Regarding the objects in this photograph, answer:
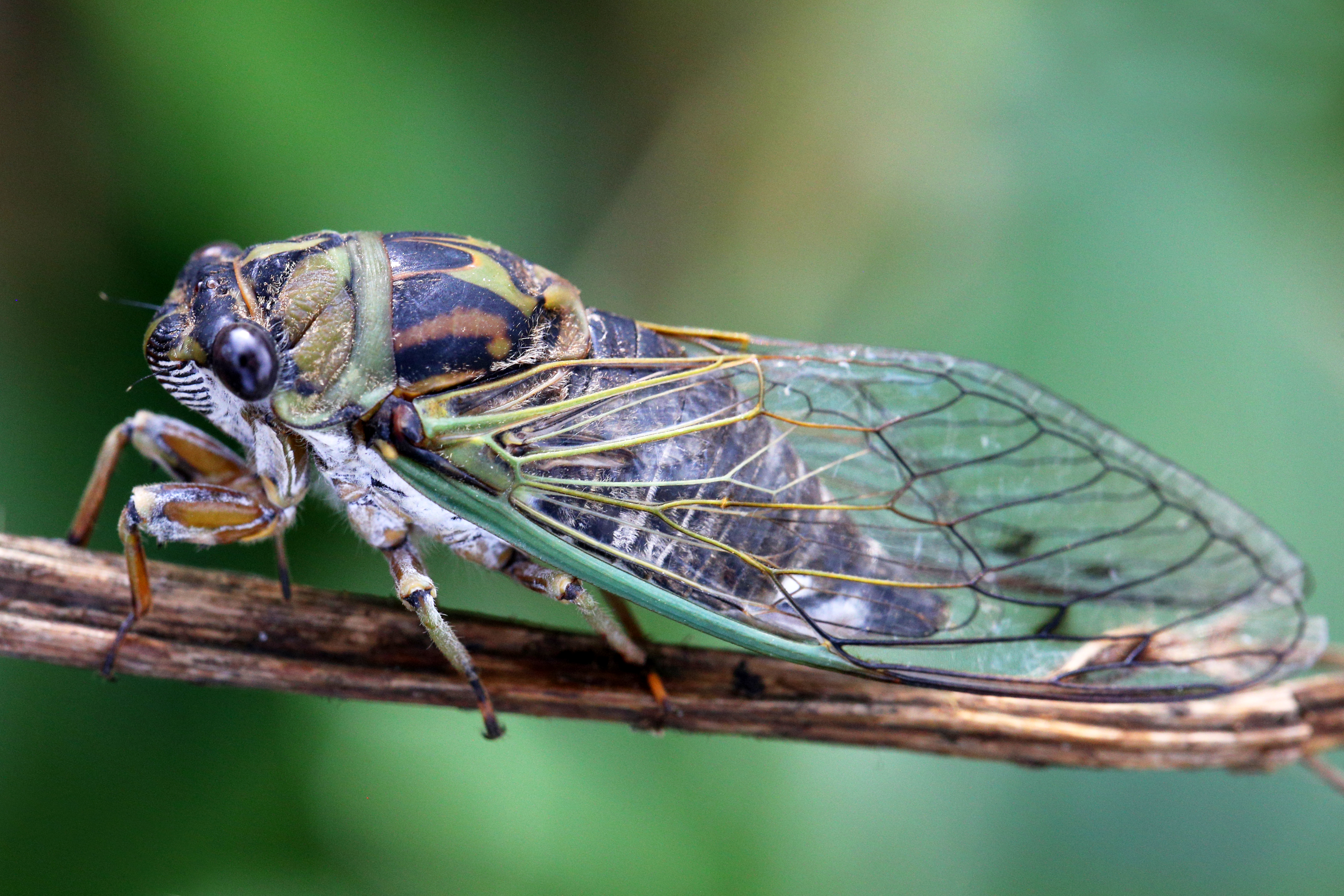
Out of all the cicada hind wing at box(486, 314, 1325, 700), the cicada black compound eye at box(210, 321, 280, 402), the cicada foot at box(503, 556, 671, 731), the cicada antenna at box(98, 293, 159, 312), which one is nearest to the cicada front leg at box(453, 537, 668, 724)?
the cicada foot at box(503, 556, 671, 731)

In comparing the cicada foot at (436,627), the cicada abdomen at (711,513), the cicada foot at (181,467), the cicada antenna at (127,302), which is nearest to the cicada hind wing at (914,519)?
the cicada abdomen at (711,513)

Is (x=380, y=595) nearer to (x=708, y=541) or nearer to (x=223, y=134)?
(x=708, y=541)

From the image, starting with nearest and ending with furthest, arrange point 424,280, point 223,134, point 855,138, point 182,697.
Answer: point 424,280 → point 182,697 → point 223,134 → point 855,138

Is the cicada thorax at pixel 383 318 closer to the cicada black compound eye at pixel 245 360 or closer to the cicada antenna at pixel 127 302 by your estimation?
the cicada black compound eye at pixel 245 360

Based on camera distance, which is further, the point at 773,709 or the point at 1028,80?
the point at 1028,80

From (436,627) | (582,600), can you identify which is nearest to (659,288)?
(582,600)

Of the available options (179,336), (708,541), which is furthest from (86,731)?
(708,541)

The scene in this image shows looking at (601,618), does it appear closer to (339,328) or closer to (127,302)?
(339,328)
